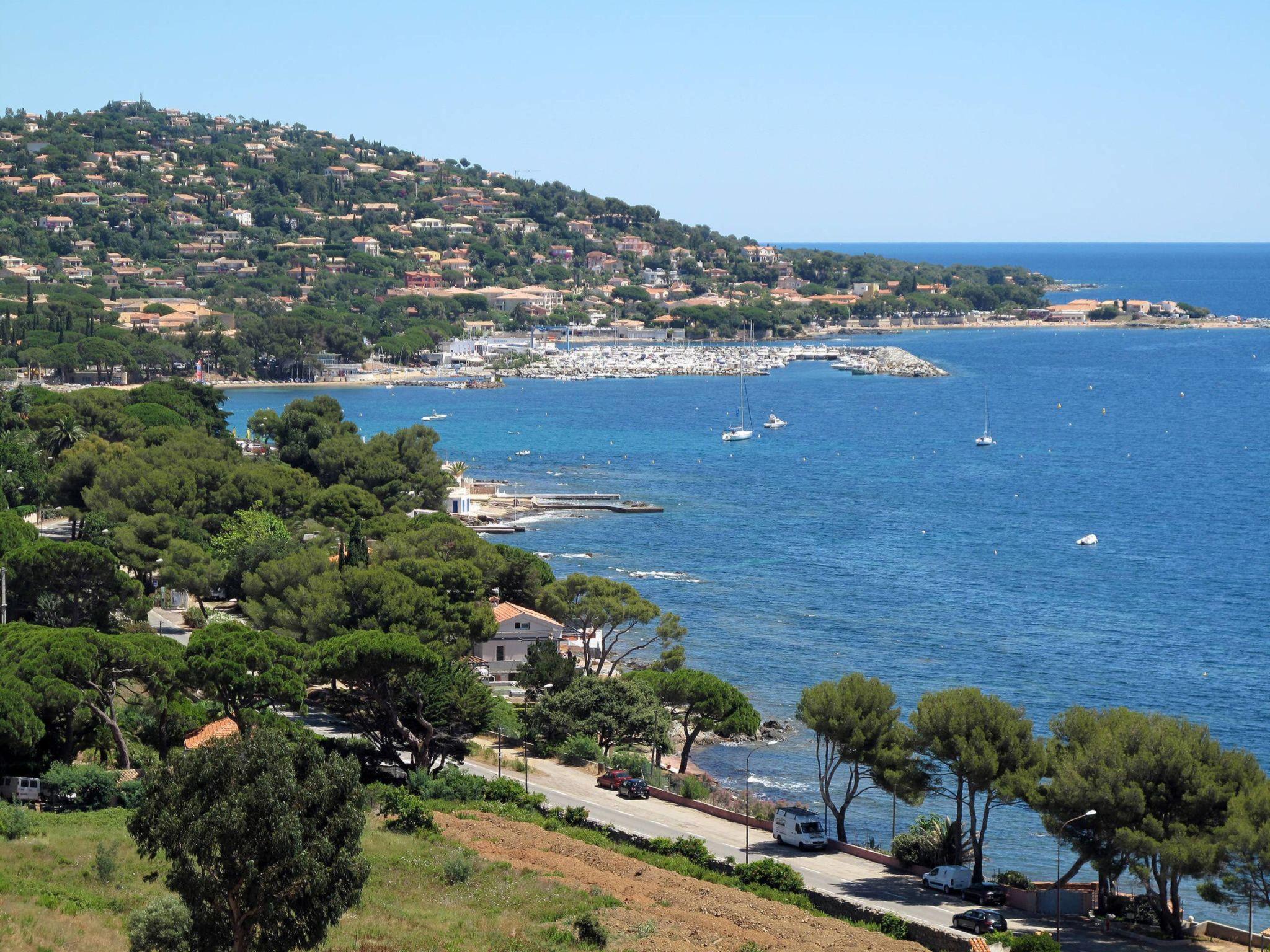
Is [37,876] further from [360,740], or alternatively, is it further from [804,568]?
[804,568]

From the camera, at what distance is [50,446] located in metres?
54.8

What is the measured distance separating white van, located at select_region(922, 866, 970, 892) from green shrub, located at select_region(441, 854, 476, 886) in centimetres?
684

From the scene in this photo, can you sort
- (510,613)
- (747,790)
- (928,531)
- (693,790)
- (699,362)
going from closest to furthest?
(747,790) → (693,790) → (510,613) → (928,531) → (699,362)

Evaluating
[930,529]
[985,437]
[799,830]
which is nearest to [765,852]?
[799,830]

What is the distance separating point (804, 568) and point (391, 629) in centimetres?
2083

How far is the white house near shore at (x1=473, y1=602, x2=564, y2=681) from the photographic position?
1388 inches

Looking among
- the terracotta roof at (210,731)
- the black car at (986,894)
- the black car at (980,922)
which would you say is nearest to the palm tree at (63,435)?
the terracotta roof at (210,731)

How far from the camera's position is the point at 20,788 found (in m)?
22.3

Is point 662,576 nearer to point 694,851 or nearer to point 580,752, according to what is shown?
point 580,752

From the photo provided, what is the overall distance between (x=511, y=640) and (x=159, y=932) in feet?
72.2

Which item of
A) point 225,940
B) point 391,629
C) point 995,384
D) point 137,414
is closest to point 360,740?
point 391,629

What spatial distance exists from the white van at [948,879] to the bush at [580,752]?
29.2 ft

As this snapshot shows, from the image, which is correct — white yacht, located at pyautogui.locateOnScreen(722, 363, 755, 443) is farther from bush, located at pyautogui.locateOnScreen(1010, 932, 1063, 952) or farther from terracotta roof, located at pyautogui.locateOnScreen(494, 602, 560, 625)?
bush, located at pyautogui.locateOnScreen(1010, 932, 1063, 952)

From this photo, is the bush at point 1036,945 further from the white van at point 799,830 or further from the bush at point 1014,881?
the white van at point 799,830
